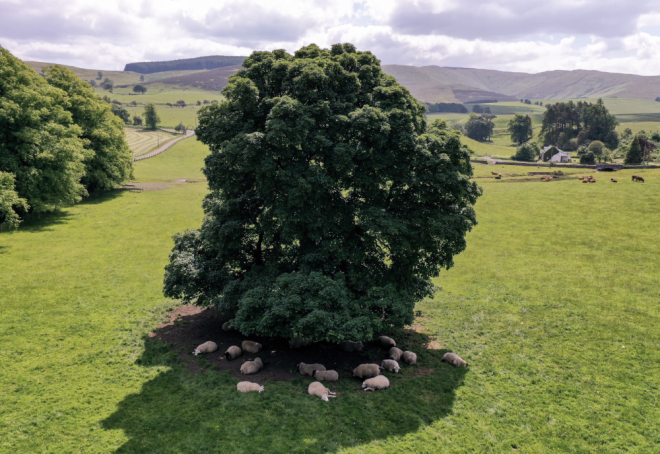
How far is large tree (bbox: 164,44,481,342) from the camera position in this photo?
1909 cm

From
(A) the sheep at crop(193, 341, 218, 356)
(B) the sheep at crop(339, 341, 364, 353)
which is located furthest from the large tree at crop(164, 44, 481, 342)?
(B) the sheep at crop(339, 341, 364, 353)

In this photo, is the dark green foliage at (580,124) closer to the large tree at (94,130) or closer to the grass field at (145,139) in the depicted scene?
the grass field at (145,139)

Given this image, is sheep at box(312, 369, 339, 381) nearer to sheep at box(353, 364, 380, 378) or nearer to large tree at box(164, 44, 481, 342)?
sheep at box(353, 364, 380, 378)

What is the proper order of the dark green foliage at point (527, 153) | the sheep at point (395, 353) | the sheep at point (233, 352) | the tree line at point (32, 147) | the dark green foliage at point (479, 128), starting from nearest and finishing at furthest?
the sheep at point (233, 352) < the sheep at point (395, 353) < the tree line at point (32, 147) < the dark green foliage at point (527, 153) < the dark green foliage at point (479, 128)

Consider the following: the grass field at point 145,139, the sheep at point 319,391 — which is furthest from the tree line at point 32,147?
the grass field at point 145,139

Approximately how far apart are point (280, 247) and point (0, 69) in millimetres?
41429

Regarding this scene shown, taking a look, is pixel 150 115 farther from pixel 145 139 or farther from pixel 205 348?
pixel 205 348

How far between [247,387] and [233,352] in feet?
11.5

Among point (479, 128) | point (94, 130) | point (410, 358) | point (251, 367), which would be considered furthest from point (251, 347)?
point (479, 128)

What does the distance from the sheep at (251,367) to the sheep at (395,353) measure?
7.58 meters

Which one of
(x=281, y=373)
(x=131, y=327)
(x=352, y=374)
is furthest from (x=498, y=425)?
(x=131, y=327)

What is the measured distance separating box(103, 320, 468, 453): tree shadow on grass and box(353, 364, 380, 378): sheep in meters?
0.44

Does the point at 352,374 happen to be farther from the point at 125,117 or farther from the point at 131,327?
the point at 125,117

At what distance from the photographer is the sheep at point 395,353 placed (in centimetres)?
2122
